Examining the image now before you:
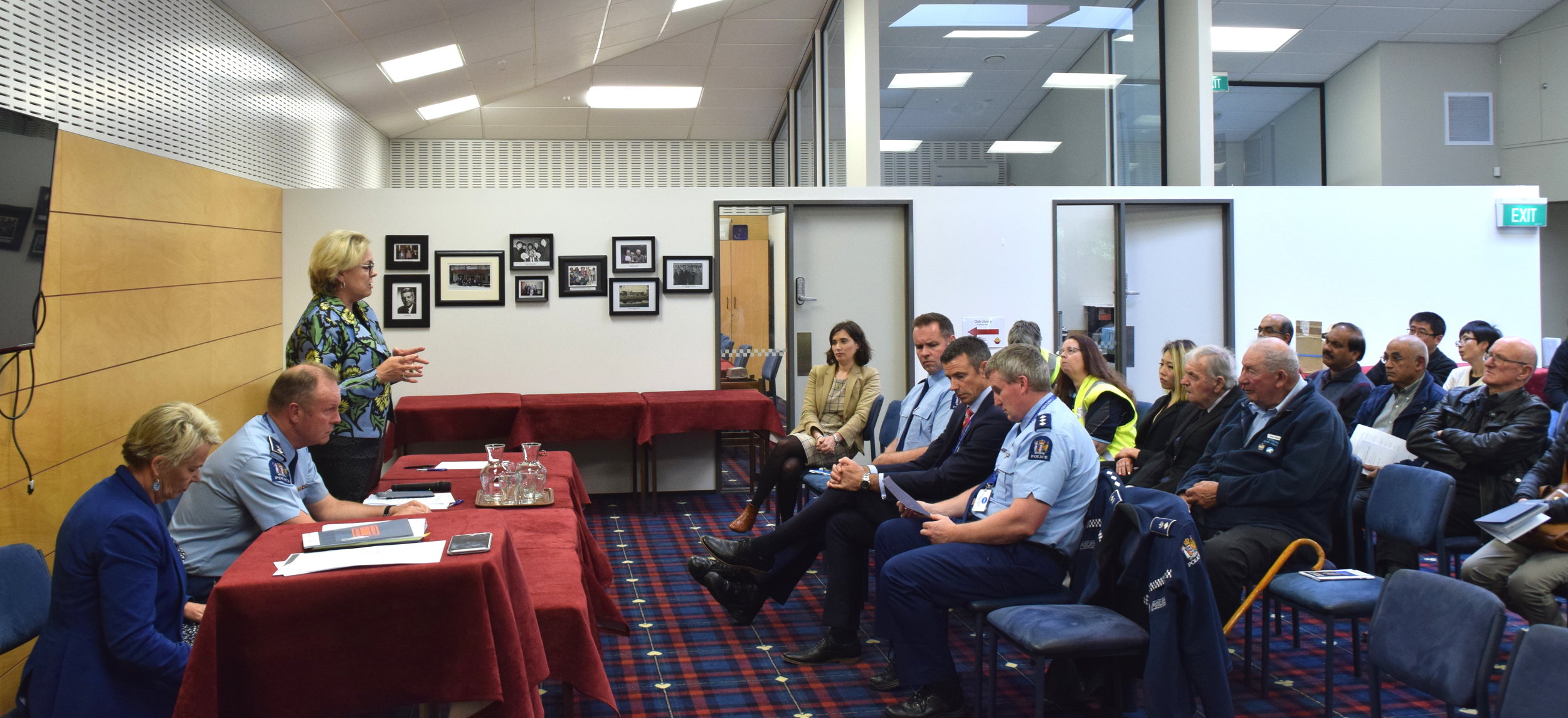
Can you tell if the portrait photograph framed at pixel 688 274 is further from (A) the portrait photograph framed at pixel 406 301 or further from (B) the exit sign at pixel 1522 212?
(B) the exit sign at pixel 1522 212

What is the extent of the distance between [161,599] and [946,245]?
20.2ft

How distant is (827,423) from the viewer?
6.03m

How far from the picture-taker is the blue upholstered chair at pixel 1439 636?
2.33 meters

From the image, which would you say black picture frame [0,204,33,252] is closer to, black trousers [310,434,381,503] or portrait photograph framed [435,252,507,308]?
black trousers [310,434,381,503]

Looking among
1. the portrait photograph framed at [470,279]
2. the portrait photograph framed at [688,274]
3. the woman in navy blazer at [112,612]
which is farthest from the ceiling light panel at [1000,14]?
the woman in navy blazer at [112,612]

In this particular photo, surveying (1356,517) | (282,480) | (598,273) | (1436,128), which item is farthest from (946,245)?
(1436,128)

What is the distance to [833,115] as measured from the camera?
9305 mm

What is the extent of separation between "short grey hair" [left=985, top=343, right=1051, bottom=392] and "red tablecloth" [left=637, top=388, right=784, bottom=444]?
3.22m

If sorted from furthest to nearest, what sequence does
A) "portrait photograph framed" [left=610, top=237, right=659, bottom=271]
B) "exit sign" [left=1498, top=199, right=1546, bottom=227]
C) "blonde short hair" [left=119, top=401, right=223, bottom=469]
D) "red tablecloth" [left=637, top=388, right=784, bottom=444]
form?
"exit sign" [left=1498, top=199, right=1546, bottom=227]
"portrait photograph framed" [left=610, top=237, right=659, bottom=271]
"red tablecloth" [left=637, top=388, right=784, bottom=444]
"blonde short hair" [left=119, top=401, right=223, bottom=469]

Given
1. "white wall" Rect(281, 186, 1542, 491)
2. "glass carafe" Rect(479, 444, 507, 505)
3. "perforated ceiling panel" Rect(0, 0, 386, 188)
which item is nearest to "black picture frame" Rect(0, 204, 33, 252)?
"perforated ceiling panel" Rect(0, 0, 386, 188)

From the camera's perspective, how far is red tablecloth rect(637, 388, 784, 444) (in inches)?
266

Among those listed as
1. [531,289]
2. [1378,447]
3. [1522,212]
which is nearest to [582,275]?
[531,289]

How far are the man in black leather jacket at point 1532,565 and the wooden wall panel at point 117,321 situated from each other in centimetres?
517

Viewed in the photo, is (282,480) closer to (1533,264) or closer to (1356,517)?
(1356,517)
